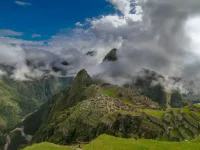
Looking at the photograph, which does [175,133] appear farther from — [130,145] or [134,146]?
[134,146]

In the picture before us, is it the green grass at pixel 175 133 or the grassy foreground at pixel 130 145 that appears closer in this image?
the grassy foreground at pixel 130 145

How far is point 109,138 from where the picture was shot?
6538 cm

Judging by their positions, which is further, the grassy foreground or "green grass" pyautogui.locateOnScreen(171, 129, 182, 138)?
"green grass" pyautogui.locateOnScreen(171, 129, 182, 138)

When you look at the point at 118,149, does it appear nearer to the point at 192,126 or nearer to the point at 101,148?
the point at 101,148

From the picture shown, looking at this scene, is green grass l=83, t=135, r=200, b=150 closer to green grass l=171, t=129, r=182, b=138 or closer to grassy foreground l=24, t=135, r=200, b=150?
grassy foreground l=24, t=135, r=200, b=150

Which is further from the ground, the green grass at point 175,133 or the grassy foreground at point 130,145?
the grassy foreground at point 130,145

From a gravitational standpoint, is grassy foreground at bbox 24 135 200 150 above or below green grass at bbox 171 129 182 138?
above

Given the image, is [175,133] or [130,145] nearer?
[130,145]

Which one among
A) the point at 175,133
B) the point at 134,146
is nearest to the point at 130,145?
the point at 134,146

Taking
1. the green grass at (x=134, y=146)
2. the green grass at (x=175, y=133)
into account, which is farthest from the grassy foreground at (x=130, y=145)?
the green grass at (x=175, y=133)

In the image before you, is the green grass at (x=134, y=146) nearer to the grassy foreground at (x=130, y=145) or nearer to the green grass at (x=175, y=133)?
the grassy foreground at (x=130, y=145)

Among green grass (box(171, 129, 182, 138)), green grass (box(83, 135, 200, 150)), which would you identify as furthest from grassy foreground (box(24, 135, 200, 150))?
green grass (box(171, 129, 182, 138))

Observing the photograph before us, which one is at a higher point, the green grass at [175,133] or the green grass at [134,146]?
the green grass at [134,146]

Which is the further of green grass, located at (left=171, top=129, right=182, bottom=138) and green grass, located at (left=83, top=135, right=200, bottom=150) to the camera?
green grass, located at (left=171, top=129, right=182, bottom=138)
